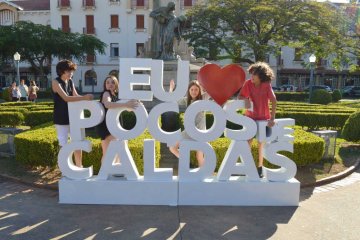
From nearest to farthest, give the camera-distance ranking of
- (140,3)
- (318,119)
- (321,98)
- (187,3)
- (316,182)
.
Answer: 1. (316,182)
2. (318,119)
3. (321,98)
4. (187,3)
5. (140,3)

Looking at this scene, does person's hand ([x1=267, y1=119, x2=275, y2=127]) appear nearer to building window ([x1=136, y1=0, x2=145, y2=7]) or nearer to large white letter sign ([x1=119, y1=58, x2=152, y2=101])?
large white letter sign ([x1=119, y1=58, x2=152, y2=101])

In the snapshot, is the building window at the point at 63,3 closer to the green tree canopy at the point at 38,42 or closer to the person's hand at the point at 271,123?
the green tree canopy at the point at 38,42

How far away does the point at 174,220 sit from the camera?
453 centimetres

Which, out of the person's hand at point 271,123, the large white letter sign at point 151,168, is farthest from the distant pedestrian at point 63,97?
the person's hand at point 271,123

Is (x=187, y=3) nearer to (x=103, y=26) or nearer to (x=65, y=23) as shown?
(x=103, y=26)

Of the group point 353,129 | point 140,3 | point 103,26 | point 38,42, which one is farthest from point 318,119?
point 103,26

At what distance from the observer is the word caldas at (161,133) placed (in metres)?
5.02

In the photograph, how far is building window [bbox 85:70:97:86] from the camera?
1542 inches

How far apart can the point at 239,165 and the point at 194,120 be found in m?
0.93

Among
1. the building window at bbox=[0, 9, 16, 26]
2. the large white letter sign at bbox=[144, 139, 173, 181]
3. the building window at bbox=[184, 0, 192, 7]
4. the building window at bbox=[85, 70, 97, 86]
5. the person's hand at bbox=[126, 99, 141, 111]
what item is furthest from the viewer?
the building window at bbox=[0, 9, 16, 26]

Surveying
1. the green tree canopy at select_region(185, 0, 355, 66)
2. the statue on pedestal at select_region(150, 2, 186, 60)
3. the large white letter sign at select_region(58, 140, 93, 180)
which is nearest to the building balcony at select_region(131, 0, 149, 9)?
the green tree canopy at select_region(185, 0, 355, 66)

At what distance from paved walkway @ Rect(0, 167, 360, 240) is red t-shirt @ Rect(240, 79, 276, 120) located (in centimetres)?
135

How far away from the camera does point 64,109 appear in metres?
5.24

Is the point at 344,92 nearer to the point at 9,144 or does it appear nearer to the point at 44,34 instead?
the point at 44,34
